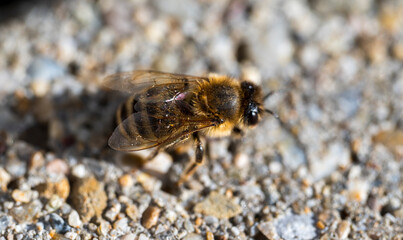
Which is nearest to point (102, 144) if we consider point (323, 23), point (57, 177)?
point (57, 177)

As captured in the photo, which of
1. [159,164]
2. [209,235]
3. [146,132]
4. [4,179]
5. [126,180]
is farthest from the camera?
[159,164]

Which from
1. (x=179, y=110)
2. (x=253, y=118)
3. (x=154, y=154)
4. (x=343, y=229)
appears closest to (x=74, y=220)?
(x=154, y=154)

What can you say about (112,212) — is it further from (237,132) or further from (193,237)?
(237,132)

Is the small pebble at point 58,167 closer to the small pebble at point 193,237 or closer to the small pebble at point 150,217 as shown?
the small pebble at point 150,217

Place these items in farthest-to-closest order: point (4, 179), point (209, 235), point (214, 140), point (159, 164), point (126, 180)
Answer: point (214, 140) → point (159, 164) → point (126, 180) → point (4, 179) → point (209, 235)

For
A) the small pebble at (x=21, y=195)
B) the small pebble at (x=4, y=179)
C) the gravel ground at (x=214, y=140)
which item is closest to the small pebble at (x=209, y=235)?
the gravel ground at (x=214, y=140)

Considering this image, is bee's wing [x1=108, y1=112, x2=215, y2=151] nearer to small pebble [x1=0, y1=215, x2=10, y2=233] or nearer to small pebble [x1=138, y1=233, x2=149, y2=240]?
small pebble [x1=138, y1=233, x2=149, y2=240]

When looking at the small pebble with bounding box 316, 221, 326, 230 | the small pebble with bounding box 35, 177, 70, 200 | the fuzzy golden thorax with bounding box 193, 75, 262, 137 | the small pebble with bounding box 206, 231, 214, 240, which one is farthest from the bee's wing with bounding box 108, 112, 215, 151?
the small pebble with bounding box 316, 221, 326, 230
